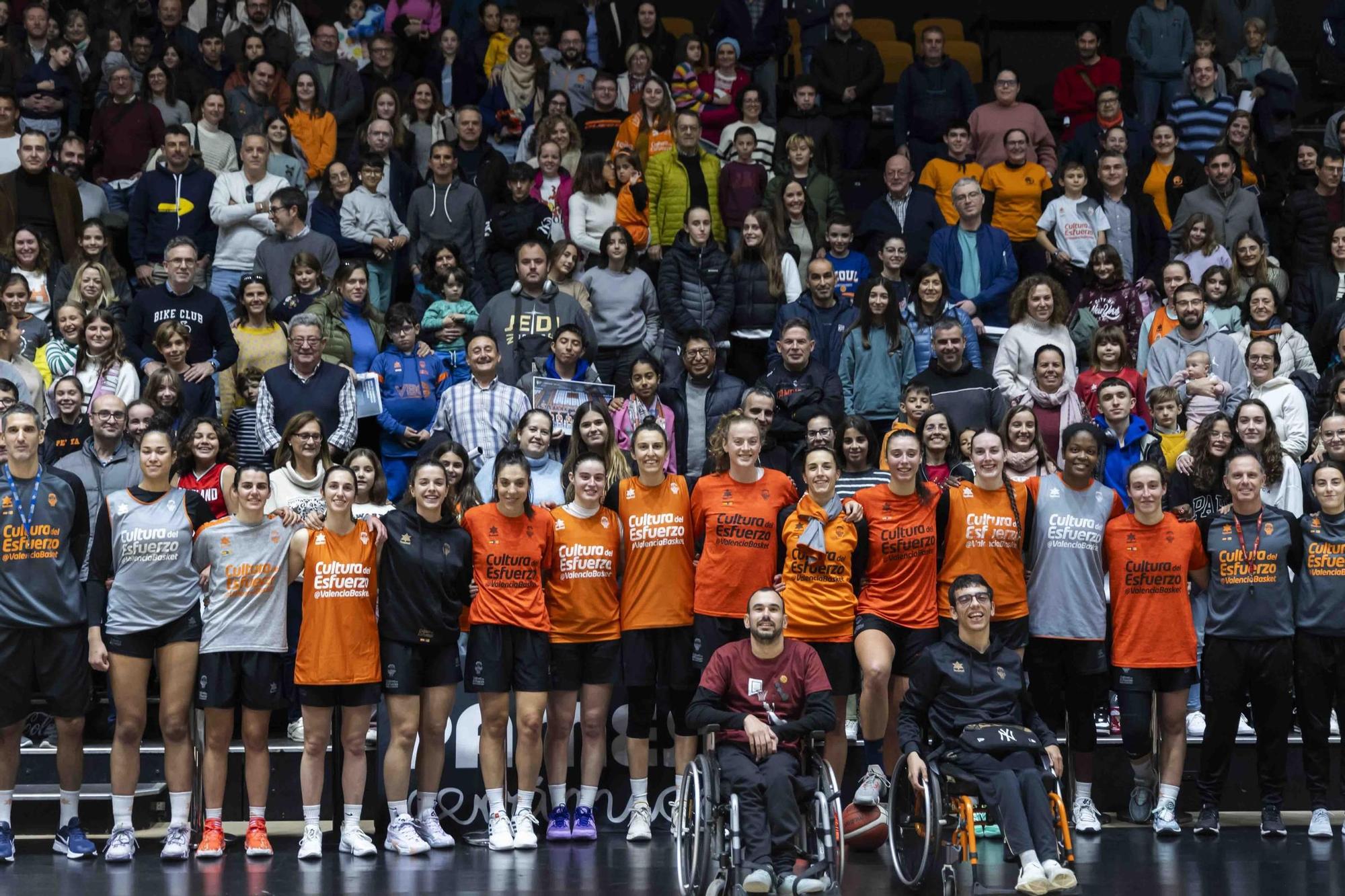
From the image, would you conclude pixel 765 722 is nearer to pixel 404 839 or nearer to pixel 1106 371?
pixel 404 839

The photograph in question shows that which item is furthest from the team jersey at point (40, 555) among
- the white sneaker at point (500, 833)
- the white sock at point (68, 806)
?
the white sneaker at point (500, 833)

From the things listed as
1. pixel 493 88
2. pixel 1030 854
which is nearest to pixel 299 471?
pixel 1030 854

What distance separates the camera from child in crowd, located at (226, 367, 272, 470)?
361 inches

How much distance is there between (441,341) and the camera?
9945 millimetres

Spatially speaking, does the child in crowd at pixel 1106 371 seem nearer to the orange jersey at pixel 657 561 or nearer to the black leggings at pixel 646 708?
the orange jersey at pixel 657 561

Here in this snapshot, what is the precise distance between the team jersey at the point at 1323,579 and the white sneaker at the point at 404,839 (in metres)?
4.21

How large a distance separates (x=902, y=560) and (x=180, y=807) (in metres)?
3.44

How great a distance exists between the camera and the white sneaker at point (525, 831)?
729cm

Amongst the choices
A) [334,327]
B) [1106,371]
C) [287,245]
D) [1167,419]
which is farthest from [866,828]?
[287,245]

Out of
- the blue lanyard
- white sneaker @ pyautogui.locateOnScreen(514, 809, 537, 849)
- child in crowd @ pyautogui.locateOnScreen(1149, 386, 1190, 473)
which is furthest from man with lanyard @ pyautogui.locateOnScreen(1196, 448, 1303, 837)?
the blue lanyard

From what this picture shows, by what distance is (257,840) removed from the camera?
714 cm

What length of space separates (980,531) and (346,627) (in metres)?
2.94

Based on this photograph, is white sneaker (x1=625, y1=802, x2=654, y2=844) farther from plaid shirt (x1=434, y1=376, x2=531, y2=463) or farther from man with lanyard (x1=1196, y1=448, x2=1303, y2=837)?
man with lanyard (x1=1196, y1=448, x2=1303, y2=837)

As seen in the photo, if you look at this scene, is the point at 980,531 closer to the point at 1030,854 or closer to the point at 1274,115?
Result: the point at 1030,854
